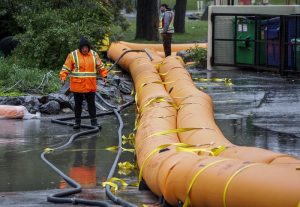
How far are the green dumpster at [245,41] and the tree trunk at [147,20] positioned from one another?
1384cm

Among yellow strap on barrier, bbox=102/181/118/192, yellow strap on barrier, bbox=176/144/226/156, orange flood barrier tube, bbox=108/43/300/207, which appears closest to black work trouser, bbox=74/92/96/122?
orange flood barrier tube, bbox=108/43/300/207

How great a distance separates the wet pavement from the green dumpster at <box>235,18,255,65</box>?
386 cm

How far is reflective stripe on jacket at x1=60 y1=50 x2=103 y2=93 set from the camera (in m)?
13.2

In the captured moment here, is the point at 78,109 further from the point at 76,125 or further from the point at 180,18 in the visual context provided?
the point at 180,18

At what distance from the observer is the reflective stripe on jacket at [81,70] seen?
13203 millimetres

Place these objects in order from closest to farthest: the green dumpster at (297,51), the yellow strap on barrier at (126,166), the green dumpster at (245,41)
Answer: the yellow strap on barrier at (126,166) → the green dumpster at (297,51) → the green dumpster at (245,41)

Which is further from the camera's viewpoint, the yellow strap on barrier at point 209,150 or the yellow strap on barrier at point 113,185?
the yellow strap on barrier at point 113,185

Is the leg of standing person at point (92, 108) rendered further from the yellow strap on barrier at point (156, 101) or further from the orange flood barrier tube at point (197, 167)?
the yellow strap on barrier at point (156, 101)

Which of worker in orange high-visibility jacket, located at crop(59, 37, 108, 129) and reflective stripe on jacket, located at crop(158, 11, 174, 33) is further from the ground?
reflective stripe on jacket, located at crop(158, 11, 174, 33)

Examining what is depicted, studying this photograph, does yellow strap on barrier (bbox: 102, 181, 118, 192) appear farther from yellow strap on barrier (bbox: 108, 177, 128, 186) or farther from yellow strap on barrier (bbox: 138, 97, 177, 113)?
yellow strap on barrier (bbox: 138, 97, 177, 113)

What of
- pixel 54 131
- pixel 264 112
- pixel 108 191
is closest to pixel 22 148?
pixel 54 131

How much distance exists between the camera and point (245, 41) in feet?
74.2

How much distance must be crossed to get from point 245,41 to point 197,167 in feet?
52.8

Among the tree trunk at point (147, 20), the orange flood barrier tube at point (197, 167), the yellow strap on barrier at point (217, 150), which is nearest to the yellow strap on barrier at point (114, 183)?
the orange flood barrier tube at point (197, 167)
